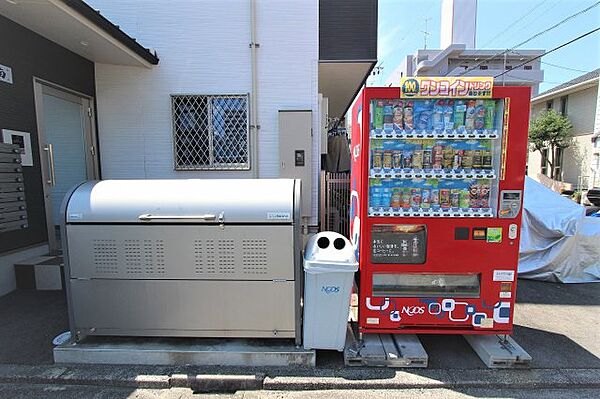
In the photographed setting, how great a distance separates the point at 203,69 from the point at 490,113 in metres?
4.79

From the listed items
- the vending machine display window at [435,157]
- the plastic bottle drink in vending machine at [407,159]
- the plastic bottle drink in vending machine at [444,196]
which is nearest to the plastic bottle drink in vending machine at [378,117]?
the vending machine display window at [435,157]

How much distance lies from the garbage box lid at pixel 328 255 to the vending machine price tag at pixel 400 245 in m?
0.28

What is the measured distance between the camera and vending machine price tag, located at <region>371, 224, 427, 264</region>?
2.60 meters

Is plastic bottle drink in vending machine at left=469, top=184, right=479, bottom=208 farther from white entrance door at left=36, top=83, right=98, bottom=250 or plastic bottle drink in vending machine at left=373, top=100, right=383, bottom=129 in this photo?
white entrance door at left=36, top=83, right=98, bottom=250

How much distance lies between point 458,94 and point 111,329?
3.57m

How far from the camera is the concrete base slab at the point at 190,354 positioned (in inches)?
96.3

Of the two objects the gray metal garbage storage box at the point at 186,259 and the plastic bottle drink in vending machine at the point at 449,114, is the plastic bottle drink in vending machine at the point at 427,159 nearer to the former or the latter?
the plastic bottle drink in vending machine at the point at 449,114

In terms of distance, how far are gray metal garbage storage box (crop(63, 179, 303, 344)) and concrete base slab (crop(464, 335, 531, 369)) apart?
1613mm

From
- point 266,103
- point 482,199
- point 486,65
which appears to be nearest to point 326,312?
point 482,199

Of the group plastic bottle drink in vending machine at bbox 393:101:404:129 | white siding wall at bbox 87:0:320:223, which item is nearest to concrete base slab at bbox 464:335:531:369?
plastic bottle drink in vending machine at bbox 393:101:404:129

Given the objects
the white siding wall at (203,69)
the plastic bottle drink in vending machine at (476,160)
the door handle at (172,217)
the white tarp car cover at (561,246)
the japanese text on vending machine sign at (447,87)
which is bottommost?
the white tarp car cover at (561,246)

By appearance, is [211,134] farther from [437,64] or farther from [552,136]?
[437,64]

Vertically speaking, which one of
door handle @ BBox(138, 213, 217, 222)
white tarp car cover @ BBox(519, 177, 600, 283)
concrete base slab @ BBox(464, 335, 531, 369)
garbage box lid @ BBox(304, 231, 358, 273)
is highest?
door handle @ BBox(138, 213, 217, 222)

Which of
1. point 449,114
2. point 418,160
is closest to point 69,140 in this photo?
point 418,160
